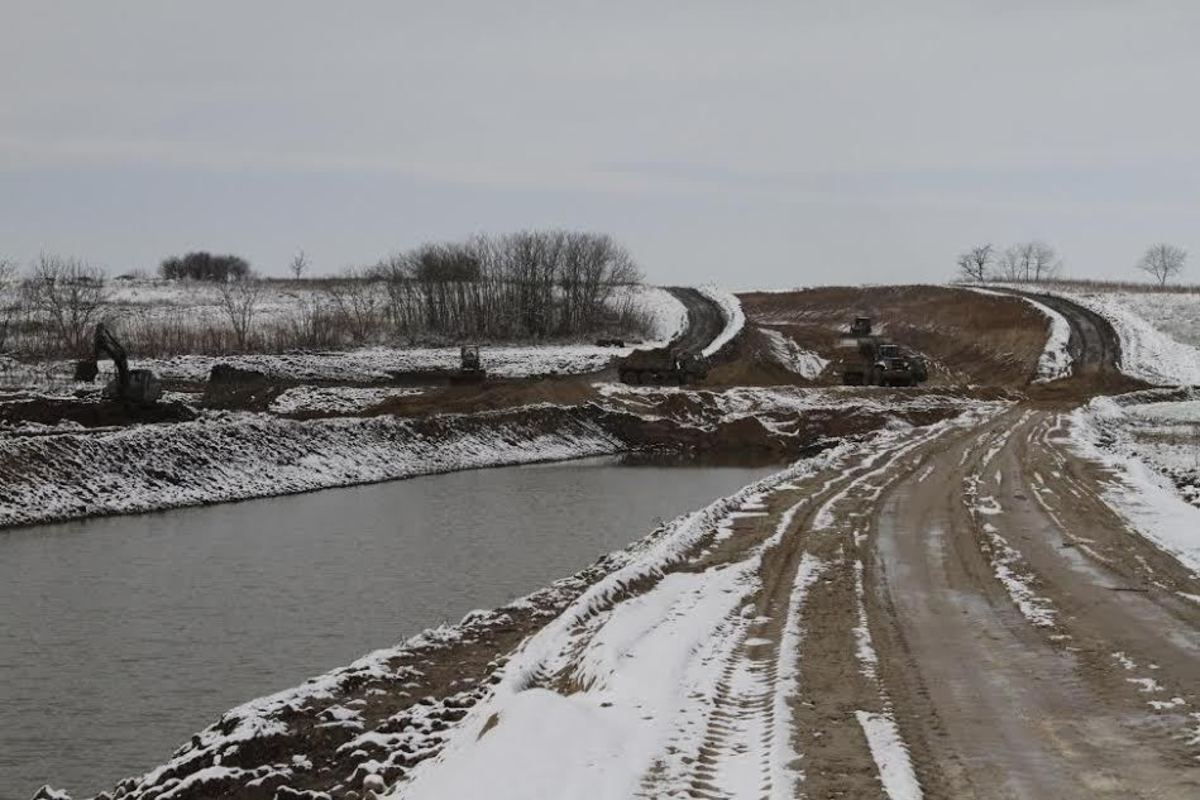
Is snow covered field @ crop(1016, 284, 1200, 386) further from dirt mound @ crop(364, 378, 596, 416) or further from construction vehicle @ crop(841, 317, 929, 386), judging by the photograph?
dirt mound @ crop(364, 378, 596, 416)

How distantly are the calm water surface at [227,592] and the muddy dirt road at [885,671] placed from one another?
11.1 feet

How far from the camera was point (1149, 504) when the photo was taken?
19.8m

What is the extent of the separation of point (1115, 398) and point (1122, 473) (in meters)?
31.1

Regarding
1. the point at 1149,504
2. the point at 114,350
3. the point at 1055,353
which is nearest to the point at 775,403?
the point at 1055,353

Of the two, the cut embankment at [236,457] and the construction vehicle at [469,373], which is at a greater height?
the construction vehicle at [469,373]

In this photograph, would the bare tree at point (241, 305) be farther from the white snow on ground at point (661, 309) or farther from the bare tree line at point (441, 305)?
the white snow on ground at point (661, 309)

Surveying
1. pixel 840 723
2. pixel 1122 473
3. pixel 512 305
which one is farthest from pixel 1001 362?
pixel 840 723

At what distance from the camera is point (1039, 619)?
11.5 metres

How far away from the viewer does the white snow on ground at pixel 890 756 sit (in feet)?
21.7

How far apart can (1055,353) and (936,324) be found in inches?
836

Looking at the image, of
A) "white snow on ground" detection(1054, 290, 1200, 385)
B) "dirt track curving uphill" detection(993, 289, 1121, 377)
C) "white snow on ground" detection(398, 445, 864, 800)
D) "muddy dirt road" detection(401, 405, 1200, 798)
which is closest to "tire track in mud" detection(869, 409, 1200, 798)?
"muddy dirt road" detection(401, 405, 1200, 798)

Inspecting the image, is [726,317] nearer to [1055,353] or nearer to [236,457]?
[1055,353]

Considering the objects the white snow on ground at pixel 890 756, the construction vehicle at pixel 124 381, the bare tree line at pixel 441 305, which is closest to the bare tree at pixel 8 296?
the bare tree line at pixel 441 305

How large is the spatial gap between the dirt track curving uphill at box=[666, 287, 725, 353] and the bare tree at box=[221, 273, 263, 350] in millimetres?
28417
